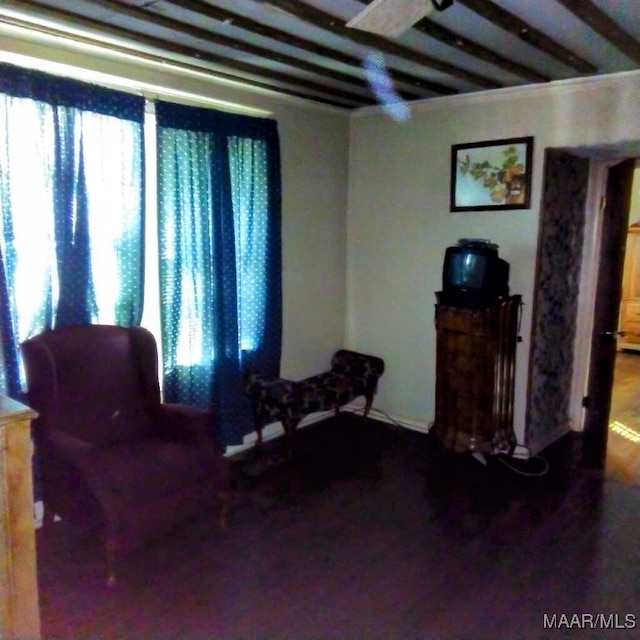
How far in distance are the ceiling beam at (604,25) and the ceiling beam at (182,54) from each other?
1.62 meters

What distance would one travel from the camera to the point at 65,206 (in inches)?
109

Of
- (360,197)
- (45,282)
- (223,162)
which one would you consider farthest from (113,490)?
(360,197)

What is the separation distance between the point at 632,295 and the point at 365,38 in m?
5.62

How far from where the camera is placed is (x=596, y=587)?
2.39m

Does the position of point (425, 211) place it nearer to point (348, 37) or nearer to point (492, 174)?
point (492, 174)

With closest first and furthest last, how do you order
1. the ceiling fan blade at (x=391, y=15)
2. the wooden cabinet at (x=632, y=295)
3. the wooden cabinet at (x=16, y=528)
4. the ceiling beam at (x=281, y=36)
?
the wooden cabinet at (x=16, y=528) < the ceiling fan blade at (x=391, y=15) < the ceiling beam at (x=281, y=36) < the wooden cabinet at (x=632, y=295)

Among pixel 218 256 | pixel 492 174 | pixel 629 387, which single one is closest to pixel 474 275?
pixel 492 174

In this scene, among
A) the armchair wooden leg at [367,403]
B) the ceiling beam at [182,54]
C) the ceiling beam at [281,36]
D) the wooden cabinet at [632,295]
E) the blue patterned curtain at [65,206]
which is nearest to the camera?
the ceiling beam at [281,36]

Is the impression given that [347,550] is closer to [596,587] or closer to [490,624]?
[490,624]

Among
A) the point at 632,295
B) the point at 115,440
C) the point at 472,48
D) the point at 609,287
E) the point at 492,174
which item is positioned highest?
the point at 472,48

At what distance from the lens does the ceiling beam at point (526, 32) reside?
2236 mm

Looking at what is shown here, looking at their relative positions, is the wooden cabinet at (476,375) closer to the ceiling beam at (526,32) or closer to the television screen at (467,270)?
the television screen at (467,270)

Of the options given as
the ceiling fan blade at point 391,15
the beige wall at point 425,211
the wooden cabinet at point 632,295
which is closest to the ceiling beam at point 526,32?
the ceiling fan blade at point 391,15

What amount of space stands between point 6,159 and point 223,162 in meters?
1.19
